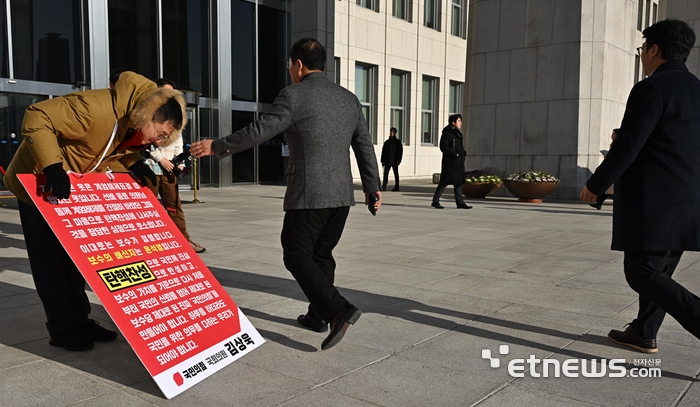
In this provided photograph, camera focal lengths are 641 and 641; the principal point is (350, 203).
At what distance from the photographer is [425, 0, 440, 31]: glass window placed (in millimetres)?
27938

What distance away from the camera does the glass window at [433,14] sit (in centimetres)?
2794

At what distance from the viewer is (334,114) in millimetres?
4090

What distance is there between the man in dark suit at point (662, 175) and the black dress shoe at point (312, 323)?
1968mm

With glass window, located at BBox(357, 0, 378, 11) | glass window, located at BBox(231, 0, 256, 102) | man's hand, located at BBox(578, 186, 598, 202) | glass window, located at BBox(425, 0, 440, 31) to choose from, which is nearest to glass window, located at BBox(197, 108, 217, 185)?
glass window, located at BBox(231, 0, 256, 102)

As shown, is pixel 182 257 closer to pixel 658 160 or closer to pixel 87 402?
pixel 87 402

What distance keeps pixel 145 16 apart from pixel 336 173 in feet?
53.2

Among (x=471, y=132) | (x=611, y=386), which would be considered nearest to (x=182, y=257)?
(x=611, y=386)

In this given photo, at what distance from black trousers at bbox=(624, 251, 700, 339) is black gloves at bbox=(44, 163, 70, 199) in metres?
3.24

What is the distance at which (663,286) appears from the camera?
3643mm

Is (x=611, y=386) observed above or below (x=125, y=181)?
below

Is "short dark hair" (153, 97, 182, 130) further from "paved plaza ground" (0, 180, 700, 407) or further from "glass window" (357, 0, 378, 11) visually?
"glass window" (357, 0, 378, 11)

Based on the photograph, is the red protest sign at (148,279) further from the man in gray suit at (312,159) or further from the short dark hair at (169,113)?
the short dark hair at (169,113)

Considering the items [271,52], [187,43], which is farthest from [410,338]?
[271,52]

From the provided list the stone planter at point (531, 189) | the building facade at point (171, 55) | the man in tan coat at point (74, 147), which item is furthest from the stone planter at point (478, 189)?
the man in tan coat at point (74, 147)
